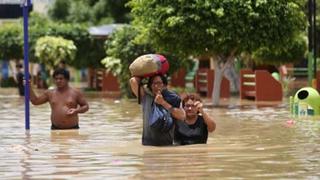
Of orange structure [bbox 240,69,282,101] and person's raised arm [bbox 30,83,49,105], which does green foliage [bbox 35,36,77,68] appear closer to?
orange structure [bbox 240,69,282,101]

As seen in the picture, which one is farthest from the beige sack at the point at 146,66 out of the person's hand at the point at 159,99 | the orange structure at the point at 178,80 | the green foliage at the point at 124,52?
the orange structure at the point at 178,80

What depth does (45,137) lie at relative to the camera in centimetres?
1584

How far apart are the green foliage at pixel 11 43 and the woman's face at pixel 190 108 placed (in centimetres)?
3719

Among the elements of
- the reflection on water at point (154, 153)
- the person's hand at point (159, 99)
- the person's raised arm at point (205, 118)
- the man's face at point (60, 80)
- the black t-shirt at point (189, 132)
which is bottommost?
the reflection on water at point (154, 153)

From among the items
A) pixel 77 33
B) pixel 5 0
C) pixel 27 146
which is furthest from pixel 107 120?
pixel 77 33

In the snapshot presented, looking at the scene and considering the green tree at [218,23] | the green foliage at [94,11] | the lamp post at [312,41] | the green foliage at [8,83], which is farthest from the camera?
the green foliage at [8,83]

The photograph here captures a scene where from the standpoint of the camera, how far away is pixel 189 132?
13086 mm

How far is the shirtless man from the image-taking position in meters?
15.9

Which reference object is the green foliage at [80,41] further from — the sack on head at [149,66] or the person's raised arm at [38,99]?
the sack on head at [149,66]

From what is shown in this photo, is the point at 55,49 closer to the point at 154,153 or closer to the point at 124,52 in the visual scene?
the point at 124,52

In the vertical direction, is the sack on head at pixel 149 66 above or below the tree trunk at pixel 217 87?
above

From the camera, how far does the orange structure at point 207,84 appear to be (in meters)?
33.7

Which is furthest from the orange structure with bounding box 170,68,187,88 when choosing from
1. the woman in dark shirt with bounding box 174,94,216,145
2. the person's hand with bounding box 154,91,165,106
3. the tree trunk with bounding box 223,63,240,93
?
the person's hand with bounding box 154,91,165,106

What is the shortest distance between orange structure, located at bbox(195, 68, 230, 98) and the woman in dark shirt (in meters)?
20.2
